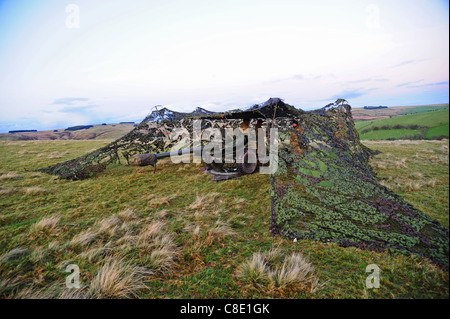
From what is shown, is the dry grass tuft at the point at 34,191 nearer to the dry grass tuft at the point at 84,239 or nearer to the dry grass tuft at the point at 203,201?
the dry grass tuft at the point at 84,239

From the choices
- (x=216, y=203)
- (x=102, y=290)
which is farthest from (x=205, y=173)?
(x=102, y=290)

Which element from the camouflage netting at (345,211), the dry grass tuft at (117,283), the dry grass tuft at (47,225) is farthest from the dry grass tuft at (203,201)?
the dry grass tuft at (47,225)

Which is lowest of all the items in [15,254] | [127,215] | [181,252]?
[181,252]

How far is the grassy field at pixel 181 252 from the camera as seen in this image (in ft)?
9.27

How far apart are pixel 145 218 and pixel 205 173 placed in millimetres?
4586

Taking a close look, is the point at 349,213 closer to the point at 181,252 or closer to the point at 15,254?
the point at 181,252

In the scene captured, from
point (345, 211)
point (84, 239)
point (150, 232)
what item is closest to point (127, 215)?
point (84, 239)

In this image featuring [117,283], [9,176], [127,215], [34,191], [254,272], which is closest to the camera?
[117,283]

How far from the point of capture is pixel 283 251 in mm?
3740

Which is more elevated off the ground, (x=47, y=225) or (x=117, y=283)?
(x=47, y=225)

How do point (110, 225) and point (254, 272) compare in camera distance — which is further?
point (110, 225)

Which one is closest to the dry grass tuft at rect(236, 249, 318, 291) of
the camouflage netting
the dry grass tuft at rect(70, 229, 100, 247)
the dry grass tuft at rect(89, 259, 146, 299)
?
the camouflage netting

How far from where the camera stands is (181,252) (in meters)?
3.77
